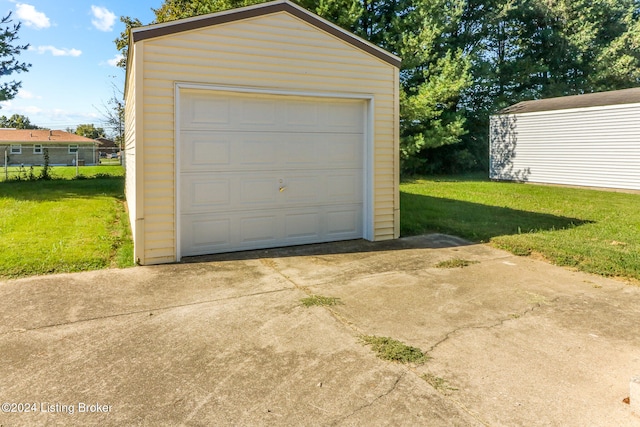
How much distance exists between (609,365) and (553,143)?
50.5 feet

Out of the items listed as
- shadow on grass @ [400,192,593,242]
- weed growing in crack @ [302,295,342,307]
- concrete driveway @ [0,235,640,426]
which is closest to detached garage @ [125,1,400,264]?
concrete driveway @ [0,235,640,426]

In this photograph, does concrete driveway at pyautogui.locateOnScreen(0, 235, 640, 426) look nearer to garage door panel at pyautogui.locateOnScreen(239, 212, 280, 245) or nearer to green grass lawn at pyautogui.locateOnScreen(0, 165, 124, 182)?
garage door panel at pyautogui.locateOnScreen(239, 212, 280, 245)

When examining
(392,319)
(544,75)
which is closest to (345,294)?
(392,319)

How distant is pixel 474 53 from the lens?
2152cm

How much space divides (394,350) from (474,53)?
22.0 metres

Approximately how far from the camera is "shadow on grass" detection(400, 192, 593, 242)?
7.47m

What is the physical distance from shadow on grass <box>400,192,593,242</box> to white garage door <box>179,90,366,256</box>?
167 cm

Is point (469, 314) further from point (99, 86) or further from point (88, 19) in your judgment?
point (99, 86)

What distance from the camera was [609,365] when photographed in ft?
9.22

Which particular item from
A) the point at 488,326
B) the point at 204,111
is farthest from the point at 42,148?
the point at 488,326

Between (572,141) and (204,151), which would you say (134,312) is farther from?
(572,141)

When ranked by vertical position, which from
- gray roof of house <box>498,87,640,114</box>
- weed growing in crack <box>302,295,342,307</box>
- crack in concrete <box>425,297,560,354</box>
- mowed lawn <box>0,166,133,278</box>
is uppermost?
gray roof of house <box>498,87,640,114</box>

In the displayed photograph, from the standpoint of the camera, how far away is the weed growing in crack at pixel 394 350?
2.89m

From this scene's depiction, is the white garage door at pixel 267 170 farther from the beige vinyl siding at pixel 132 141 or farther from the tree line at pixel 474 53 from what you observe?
the tree line at pixel 474 53
